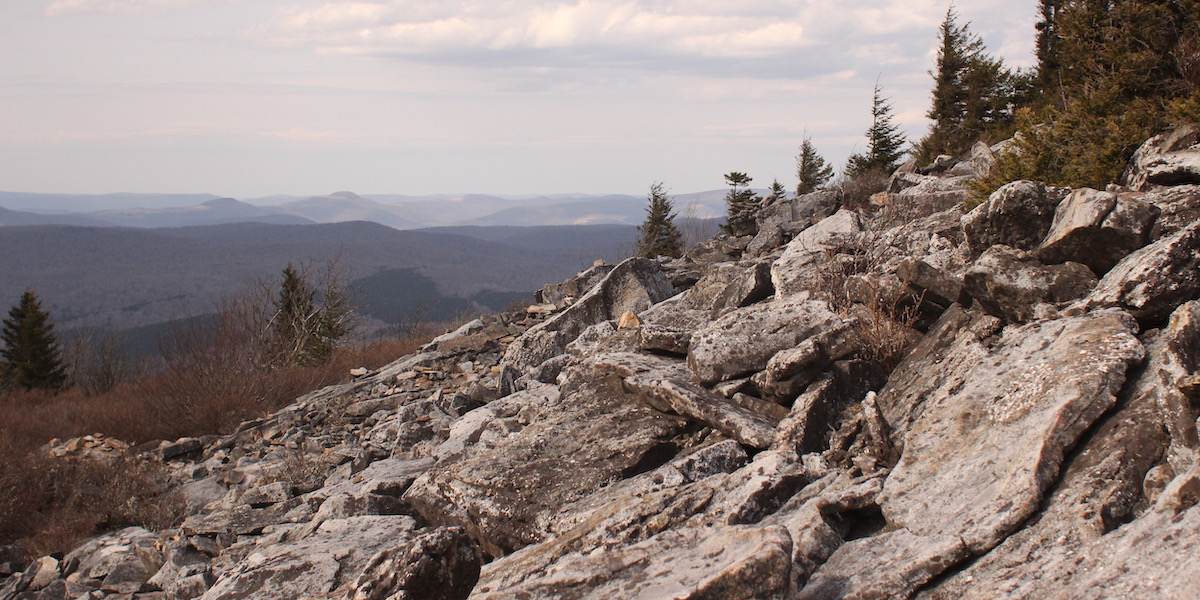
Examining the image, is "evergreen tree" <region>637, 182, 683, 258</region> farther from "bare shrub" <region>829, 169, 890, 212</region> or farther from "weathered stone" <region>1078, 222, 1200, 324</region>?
"weathered stone" <region>1078, 222, 1200, 324</region>

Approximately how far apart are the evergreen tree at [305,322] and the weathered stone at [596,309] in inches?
691

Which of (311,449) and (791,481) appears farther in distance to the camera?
(311,449)

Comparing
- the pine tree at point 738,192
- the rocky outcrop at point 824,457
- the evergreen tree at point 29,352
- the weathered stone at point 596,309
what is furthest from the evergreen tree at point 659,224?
the evergreen tree at point 29,352

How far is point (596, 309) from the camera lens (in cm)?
1542

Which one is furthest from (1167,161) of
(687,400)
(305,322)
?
(305,322)

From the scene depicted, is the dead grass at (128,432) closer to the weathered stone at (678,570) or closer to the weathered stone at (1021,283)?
the weathered stone at (678,570)

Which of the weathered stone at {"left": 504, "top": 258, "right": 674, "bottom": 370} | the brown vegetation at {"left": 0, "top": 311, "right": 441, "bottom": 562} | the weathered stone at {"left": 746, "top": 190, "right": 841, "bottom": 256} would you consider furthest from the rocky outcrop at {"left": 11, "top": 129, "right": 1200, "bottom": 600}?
the weathered stone at {"left": 746, "top": 190, "right": 841, "bottom": 256}

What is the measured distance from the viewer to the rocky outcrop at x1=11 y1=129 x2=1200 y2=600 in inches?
174

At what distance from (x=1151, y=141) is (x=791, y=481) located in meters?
6.77

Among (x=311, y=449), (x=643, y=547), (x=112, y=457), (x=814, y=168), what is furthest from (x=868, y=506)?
(x=814, y=168)

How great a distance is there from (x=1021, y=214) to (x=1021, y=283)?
1149mm

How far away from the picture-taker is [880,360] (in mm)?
7988

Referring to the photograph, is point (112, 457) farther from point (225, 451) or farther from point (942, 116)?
point (942, 116)

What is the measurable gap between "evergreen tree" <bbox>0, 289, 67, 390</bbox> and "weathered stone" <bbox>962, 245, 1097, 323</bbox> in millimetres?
53009
